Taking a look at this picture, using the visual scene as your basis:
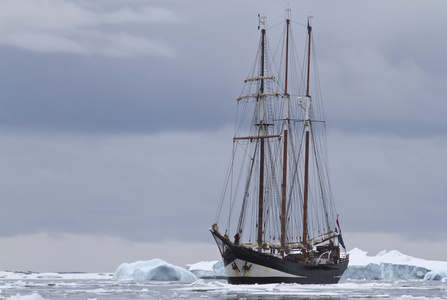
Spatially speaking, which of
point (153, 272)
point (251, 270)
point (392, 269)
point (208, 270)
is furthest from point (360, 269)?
point (251, 270)

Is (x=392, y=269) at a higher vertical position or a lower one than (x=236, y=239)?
higher

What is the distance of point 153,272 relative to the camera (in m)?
124

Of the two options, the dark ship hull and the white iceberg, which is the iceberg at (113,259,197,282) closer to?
the white iceberg

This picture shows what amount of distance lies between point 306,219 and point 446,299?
108ft

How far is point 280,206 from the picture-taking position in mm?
83062

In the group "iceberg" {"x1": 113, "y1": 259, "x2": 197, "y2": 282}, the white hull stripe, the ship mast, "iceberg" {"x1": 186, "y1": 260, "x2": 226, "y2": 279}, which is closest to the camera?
the white hull stripe

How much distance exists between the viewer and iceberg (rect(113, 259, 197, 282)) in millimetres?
124188

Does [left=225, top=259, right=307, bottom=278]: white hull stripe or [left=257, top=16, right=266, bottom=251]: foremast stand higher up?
[left=257, top=16, right=266, bottom=251]: foremast

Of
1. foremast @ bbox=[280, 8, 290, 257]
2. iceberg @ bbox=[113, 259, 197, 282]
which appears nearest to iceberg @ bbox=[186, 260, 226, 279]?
iceberg @ bbox=[113, 259, 197, 282]

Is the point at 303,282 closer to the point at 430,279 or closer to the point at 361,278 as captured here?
the point at 430,279

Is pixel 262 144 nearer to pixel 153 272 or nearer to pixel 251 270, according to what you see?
pixel 251 270

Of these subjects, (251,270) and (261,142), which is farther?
(261,142)

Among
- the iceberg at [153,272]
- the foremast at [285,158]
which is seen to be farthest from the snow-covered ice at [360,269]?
the foremast at [285,158]

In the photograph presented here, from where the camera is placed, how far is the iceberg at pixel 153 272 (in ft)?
407
